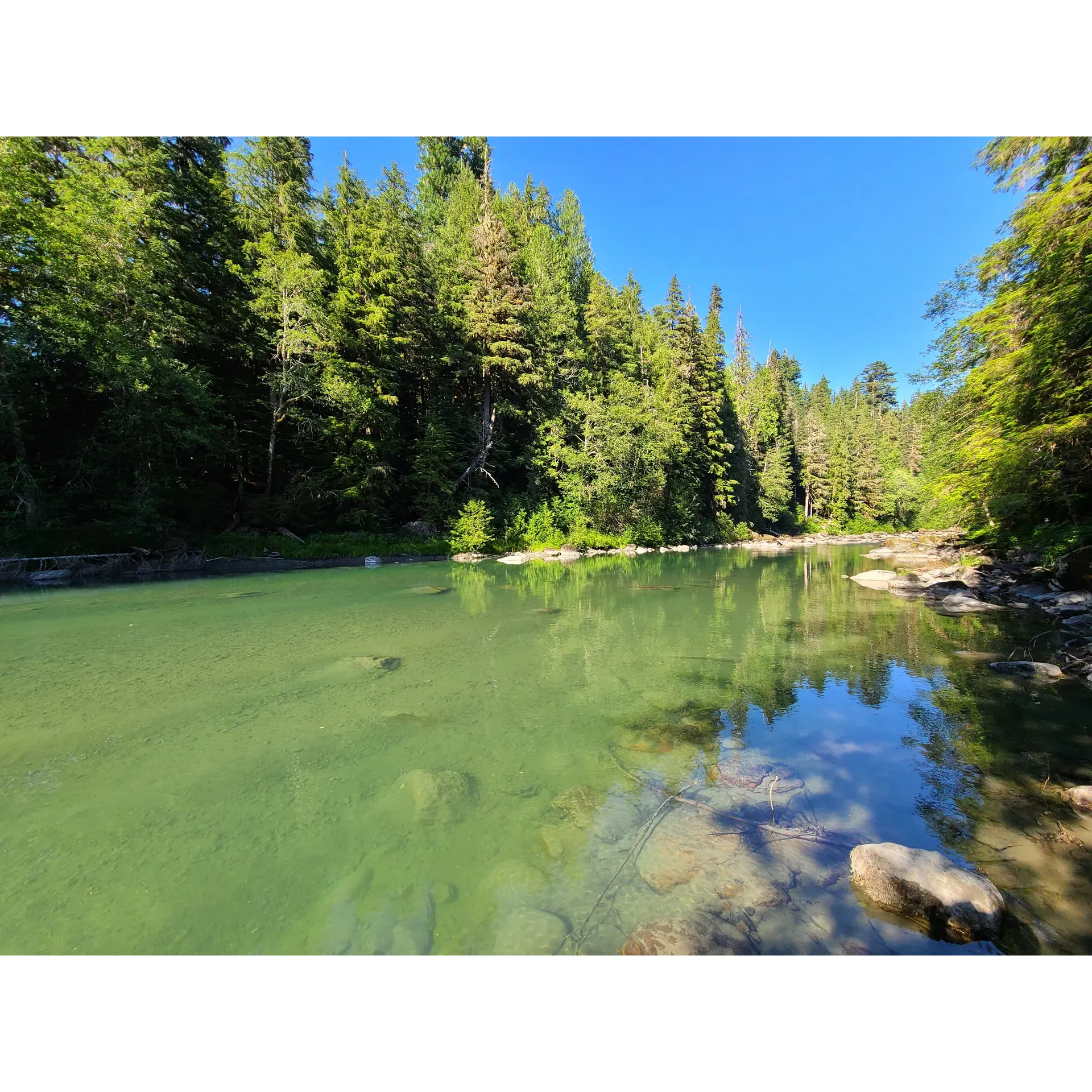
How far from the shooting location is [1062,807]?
11.2ft

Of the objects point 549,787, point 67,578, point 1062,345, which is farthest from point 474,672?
point 67,578

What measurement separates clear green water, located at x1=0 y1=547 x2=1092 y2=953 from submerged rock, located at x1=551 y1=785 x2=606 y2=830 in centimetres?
5

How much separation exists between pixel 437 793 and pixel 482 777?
1.38ft

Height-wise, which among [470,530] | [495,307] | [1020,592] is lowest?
[1020,592]

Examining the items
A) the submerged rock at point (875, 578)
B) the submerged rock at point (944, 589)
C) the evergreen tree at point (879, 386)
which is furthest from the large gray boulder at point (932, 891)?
the evergreen tree at point (879, 386)

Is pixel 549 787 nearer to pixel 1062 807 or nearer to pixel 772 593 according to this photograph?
pixel 1062 807

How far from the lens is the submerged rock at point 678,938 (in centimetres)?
226

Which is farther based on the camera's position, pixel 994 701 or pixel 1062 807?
pixel 994 701

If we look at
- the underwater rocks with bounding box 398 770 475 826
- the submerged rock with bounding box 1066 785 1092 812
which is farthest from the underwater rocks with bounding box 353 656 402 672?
the submerged rock with bounding box 1066 785 1092 812

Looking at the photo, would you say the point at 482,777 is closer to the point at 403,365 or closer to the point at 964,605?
the point at 964,605

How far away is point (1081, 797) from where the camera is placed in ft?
11.2

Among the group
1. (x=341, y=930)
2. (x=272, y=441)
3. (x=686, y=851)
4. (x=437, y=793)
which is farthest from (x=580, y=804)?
(x=272, y=441)

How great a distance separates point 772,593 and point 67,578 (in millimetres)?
20594

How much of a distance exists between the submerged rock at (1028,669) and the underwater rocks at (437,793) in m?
7.24
